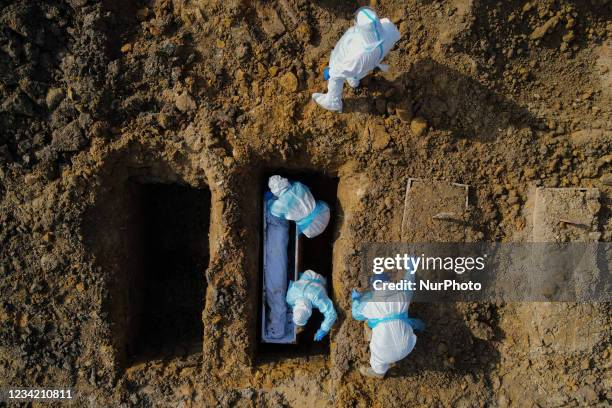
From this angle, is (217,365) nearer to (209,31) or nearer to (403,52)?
(209,31)

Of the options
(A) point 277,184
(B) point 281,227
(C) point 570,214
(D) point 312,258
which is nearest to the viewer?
(C) point 570,214

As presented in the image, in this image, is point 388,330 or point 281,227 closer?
point 388,330

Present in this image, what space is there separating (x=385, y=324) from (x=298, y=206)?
1.15 metres

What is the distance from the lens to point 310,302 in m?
3.79

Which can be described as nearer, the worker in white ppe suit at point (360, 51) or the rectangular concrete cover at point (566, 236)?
the worker in white ppe suit at point (360, 51)

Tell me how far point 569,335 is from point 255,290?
8.44ft

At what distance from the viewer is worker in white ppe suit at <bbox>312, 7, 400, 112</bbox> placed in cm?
312

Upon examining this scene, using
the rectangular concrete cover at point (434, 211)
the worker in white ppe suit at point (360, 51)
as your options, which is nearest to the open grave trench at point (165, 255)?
the rectangular concrete cover at point (434, 211)

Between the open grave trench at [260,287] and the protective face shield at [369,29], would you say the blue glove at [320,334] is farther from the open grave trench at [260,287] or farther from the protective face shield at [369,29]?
the protective face shield at [369,29]

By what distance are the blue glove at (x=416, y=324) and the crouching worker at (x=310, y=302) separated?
61cm

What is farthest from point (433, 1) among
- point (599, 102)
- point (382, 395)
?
point (382, 395)

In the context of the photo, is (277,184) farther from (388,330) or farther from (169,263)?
(169,263)

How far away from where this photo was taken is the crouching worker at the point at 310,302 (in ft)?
12.3

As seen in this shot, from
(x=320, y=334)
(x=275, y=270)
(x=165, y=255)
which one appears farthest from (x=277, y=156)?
(x=165, y=255)
